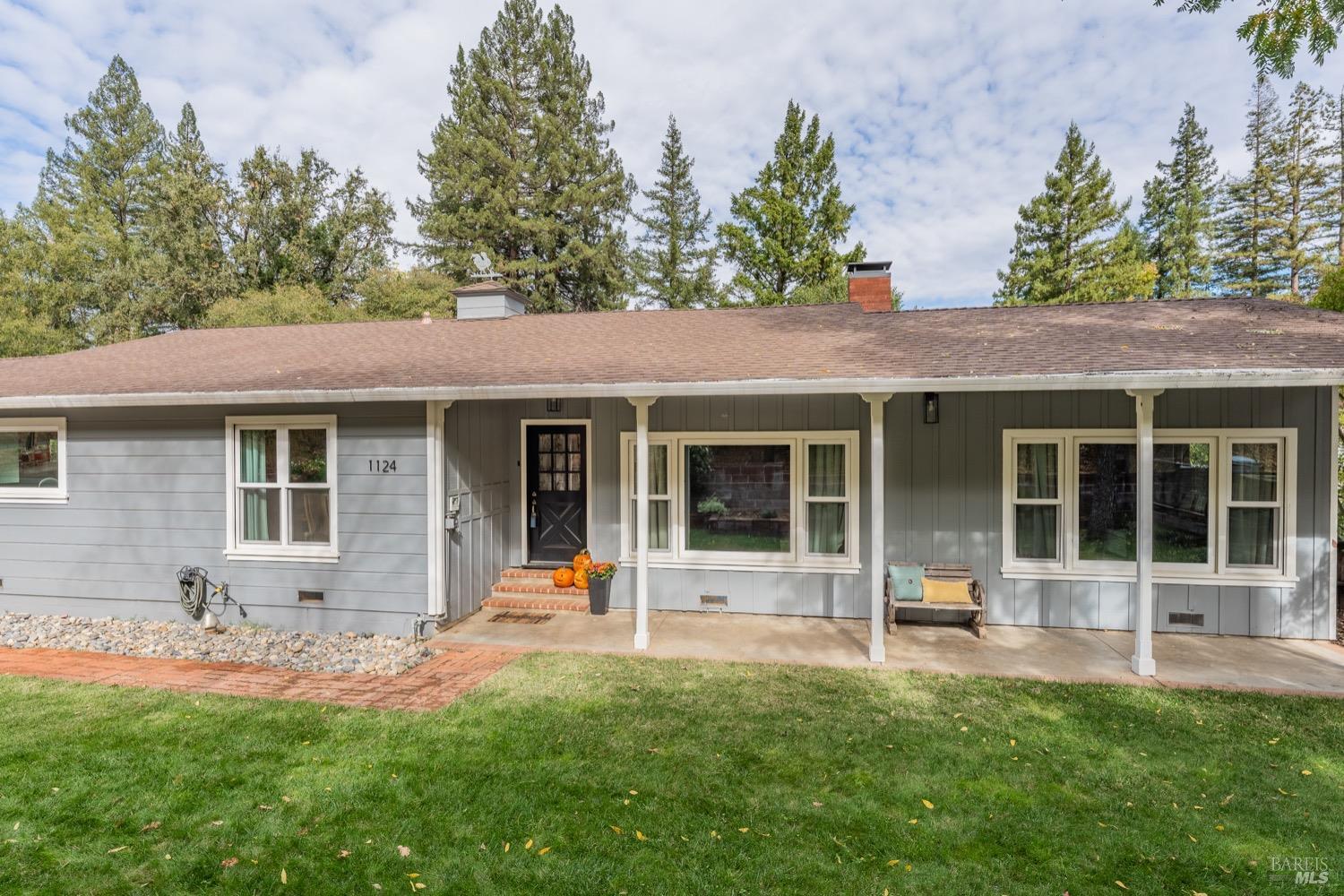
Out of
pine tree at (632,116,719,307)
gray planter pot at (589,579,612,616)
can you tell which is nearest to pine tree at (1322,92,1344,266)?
pine tree at (632,116,719,307)

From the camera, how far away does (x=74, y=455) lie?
6.75 m

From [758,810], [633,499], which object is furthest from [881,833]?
[633,499]

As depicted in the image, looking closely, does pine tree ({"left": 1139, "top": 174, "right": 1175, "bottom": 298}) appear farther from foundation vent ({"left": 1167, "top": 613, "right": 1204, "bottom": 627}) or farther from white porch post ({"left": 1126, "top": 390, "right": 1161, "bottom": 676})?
white porch post ({"left": 1126, "top": 390, "right": 1161, "bottom": 676})

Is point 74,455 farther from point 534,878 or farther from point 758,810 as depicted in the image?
point 758,810

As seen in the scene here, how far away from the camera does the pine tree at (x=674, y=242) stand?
23750 millimetres

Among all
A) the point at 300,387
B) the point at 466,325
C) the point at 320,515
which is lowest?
the point at 320,515

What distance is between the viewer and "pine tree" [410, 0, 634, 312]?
20.8 meters

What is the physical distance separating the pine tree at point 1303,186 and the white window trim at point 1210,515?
24.7 m

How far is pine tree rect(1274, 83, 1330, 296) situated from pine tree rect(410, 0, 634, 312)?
24.9 m

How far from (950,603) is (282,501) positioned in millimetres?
6791

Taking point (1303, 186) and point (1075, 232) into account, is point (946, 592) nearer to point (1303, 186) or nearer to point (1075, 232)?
point (1075, 232)

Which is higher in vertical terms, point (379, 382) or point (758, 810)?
point (379, 382)

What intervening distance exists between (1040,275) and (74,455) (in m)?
26.2

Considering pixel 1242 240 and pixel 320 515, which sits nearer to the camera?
pixel 320 515
